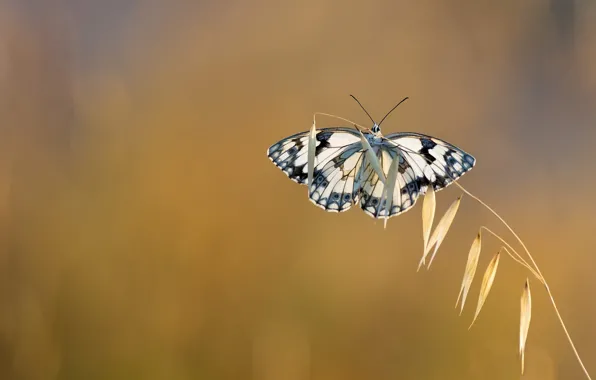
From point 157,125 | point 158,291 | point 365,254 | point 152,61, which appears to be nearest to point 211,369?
point 158,291

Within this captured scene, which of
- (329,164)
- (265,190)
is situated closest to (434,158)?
(329,164)

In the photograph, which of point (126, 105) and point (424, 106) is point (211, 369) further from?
point (424, 106)

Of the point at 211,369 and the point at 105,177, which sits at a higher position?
the point at 105,177

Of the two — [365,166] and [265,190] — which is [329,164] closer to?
[365,166]

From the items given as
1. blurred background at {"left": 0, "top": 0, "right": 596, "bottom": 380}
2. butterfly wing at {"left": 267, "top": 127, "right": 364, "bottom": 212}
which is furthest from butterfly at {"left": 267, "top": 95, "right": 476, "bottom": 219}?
blurred background at {"left": 0, "top": 0, "right": 596, "bottom": 380}

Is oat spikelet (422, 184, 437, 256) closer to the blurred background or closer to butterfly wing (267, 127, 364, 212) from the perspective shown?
butterfly wing (267, 127, 364, 212)
